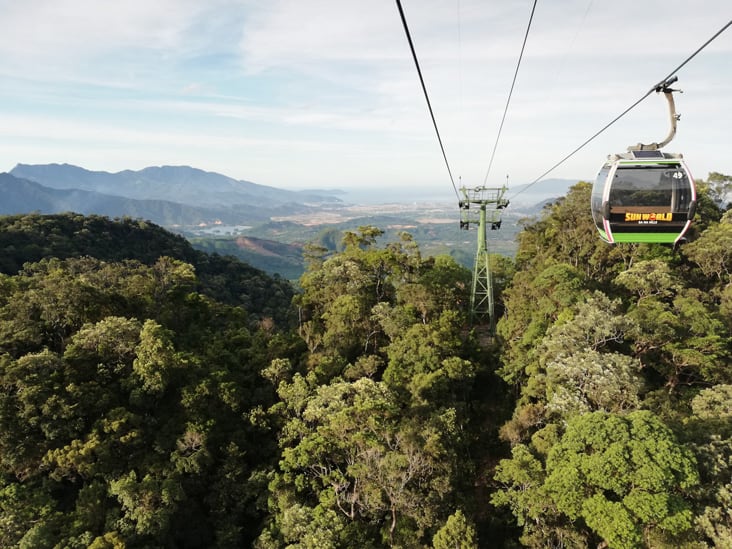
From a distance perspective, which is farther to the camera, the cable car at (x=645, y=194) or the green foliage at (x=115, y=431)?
the green foliage at (x=115, y=431)

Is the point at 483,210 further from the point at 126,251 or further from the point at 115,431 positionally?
the point at 126,251

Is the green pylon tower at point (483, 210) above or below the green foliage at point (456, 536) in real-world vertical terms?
above

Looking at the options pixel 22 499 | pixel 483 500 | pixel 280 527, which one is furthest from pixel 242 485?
pixel 483 500

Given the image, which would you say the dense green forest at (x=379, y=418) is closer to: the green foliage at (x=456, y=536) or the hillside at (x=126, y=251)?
the green foliage at (x=456, y=536)

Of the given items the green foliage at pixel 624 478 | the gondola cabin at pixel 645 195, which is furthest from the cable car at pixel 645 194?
the green foliage at pixel 624 478

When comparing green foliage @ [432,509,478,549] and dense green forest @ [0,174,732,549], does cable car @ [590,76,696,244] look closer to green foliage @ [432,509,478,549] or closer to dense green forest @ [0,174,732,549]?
dense green forest @ [0,174,732,549]

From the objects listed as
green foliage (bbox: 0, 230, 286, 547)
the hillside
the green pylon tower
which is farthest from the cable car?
the hillside

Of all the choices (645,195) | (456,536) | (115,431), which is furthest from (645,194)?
(115,431)
